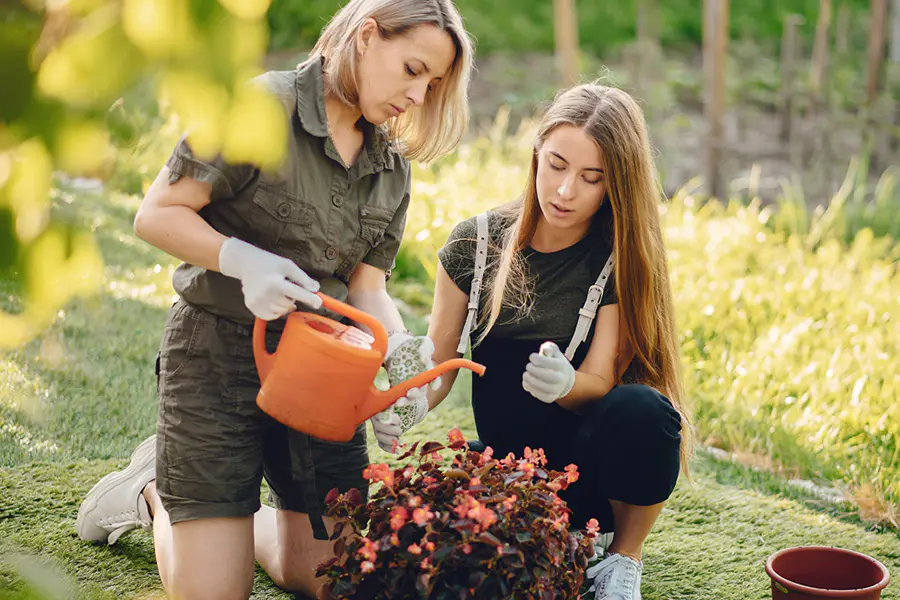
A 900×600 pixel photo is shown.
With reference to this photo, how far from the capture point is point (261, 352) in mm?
1741

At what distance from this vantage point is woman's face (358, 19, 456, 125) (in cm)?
177

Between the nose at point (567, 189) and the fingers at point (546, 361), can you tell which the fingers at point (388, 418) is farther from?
the nose at point (567, 189)

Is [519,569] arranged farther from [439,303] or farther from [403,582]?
[439,303]

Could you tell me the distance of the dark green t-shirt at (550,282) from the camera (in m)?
2.18

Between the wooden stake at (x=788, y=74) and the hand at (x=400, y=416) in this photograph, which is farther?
the wooden stake at (x=788, y=74)

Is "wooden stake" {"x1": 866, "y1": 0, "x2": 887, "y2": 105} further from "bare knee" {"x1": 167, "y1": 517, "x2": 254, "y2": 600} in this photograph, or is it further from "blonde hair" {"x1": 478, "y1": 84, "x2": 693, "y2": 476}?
"bare knee" {"x1": 167, "y1": 517, "x2": 254, "y2": 600}

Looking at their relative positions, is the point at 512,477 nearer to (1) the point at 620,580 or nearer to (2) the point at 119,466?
(1) the point at 620,580

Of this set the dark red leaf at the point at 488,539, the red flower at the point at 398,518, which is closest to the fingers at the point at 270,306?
the red flower at the point at 398,518

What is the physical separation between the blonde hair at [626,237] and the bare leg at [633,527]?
0.22 meters

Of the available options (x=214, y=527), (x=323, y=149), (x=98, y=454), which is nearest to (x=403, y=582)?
(x=214, y=527)

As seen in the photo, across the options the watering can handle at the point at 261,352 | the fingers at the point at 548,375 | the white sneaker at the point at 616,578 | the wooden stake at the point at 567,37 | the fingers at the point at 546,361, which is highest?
the wooden stake at the point at 567,37

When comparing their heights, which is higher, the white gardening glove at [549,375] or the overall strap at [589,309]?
the overall strap at [589,309]

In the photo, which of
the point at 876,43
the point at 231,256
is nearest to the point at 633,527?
the point at 231,256

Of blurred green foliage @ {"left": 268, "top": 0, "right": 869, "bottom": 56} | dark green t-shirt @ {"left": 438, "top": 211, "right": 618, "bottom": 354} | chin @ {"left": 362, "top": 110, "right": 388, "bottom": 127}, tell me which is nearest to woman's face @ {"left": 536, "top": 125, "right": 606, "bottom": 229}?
dark green t-shirt @ {"left": 438, "top": 211, "right": 618, "bottom": 354}
